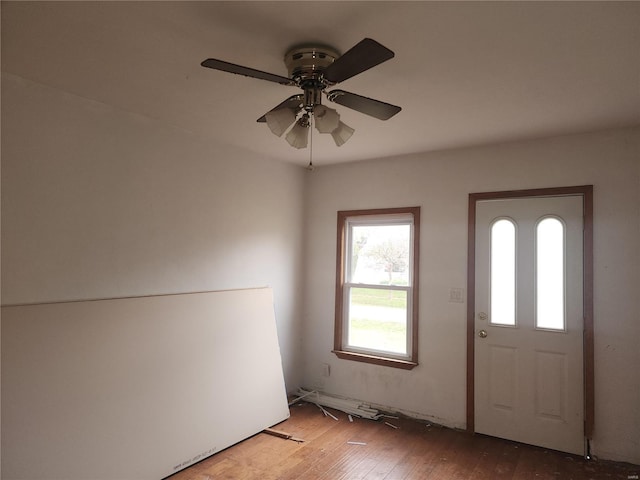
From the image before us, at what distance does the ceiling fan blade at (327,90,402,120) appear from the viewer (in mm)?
1921

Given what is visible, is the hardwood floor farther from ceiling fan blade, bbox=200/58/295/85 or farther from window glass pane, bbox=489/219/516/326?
ceiling fan blade, bbox=200/58/295/85

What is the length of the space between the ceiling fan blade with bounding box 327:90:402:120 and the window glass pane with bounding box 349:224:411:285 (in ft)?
6.87

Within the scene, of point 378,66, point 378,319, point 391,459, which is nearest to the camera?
point 378,66

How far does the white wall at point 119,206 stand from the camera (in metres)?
2.37

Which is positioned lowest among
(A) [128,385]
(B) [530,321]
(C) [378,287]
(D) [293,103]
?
(A) [128,385]

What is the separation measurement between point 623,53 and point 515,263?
1828 mm

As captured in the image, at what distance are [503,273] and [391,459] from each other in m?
1.77

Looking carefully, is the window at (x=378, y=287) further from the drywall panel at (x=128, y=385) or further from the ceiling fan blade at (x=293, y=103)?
the ceiling fan blade at (x=293, y=103)

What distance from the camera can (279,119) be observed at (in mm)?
2004

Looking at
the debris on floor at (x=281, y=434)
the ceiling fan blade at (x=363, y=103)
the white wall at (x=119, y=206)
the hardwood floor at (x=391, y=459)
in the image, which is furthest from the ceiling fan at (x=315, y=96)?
the debris on floor at (x=281, y=434)

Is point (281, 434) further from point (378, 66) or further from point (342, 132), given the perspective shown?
point (378, 66)

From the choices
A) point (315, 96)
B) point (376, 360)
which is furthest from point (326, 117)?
point (376, 360)

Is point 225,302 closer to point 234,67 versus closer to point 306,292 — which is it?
point 306,292

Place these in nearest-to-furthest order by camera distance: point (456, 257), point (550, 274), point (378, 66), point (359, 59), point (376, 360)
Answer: point (359, 59), point (378, 66), point (550, 274), point (456, 257), point (376, 360)
